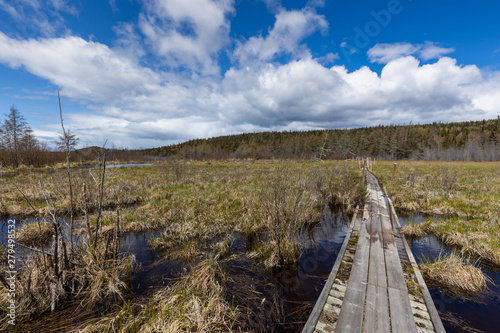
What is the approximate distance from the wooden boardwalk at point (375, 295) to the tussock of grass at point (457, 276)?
1.98ft

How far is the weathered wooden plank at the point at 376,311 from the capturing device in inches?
113

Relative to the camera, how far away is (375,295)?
3.54m

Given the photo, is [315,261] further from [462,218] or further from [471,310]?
[462,218]

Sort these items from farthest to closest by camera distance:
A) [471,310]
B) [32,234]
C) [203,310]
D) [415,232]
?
[415,232]
[32,234]
[471,310]
[203,310]

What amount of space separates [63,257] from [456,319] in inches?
311

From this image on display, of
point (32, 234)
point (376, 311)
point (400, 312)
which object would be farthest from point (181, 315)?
point (32, 234)

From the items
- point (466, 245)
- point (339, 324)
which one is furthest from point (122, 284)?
point (466, 245)

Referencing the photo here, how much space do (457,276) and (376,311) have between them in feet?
10.2

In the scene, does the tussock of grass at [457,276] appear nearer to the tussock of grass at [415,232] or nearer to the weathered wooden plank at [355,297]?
the weathered wooden plank at [355,297]

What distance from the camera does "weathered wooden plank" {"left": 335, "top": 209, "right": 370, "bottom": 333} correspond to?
2.93 m

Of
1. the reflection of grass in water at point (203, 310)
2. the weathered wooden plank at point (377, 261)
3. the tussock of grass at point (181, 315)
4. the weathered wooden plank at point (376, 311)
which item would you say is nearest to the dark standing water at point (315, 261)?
the reflection of grass in water at point (203, 310)

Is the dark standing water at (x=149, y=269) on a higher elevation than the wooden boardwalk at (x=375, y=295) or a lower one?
lower

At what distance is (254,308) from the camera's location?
3938mm

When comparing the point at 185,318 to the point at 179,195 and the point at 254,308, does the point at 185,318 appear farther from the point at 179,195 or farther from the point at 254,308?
the point at 179,195
